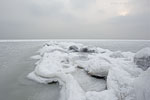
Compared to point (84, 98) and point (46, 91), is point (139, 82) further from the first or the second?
point (46, 91)

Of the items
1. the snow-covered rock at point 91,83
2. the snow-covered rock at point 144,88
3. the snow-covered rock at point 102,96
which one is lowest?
the snow-covered rock at point 91,83

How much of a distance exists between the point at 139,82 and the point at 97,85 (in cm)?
173

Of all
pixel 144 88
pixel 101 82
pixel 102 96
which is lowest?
pixel 101 82

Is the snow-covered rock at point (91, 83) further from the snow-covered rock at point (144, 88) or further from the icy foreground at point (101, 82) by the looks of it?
the snow-covered rock at point (144, 88)

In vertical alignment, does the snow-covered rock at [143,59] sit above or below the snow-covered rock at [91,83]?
above

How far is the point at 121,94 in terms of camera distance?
245 centimetres

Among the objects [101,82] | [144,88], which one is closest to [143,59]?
[101,82]

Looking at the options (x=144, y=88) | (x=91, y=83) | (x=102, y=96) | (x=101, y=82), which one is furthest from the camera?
(x=101, y=82)

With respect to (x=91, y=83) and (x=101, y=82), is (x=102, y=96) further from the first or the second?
(x=101, y=82)

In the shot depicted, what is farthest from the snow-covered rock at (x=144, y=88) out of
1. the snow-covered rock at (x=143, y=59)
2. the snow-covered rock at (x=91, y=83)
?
the snow-covered rock at (x=143, y=59)

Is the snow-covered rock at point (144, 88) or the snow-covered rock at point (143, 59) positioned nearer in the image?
the snow-covered rock at point (144, 88)

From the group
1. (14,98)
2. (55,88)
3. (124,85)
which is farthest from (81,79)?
(14,98)

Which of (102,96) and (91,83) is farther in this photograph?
(91,83)

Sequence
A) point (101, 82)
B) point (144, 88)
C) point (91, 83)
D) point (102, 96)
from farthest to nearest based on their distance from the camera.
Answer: point (101, 82)
point (91, 83)
point (102, 96)
point (144, 88)
